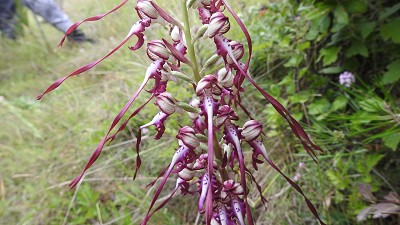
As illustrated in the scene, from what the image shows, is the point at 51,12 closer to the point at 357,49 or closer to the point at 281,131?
the point at 281,131

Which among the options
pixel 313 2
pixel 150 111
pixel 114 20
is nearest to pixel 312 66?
pixel 313 2

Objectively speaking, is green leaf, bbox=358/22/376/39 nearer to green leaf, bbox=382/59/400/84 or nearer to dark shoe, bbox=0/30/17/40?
green leaf, bbox=382/59/400/84

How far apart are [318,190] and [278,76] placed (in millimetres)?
653

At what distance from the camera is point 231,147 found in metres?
0.65

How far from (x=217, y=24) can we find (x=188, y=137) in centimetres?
18

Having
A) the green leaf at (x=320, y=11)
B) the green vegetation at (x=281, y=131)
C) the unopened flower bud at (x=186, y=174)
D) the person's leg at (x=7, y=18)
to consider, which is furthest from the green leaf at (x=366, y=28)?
the person's leg at (x=7, y=18)

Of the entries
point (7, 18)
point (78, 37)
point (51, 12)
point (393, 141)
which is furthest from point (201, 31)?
point (7, 18)

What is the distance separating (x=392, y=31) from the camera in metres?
1.23

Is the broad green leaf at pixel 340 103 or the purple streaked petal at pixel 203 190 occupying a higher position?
the purple streaked petal at pixel 203 190

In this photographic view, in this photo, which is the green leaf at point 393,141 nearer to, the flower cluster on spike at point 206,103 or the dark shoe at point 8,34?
the flower cluster on spike at point 206,103

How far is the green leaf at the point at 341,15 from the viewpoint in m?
1.25

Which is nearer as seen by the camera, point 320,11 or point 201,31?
point 201,31

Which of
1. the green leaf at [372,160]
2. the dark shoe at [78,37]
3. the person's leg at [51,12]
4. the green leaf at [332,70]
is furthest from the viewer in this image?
the person's leg at [51,12]

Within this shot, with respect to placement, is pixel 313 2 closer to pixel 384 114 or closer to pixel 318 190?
pixel 384 114
